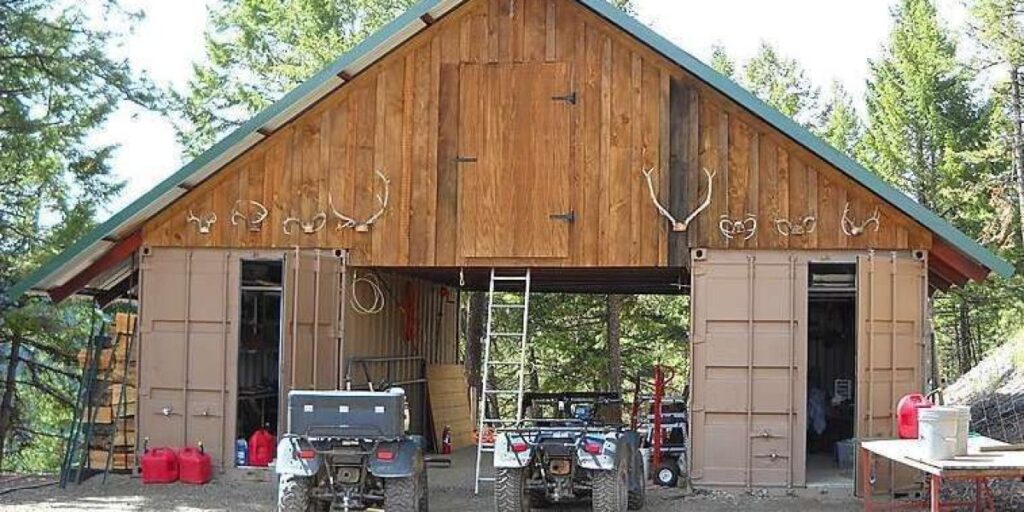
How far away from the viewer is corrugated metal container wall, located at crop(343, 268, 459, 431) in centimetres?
1573

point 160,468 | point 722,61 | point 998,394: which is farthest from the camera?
point 722,61

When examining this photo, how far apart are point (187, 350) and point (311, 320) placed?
1477mm

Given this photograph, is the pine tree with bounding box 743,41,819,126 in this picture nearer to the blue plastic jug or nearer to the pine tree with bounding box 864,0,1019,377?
the pine tree with bounding box 864,0,1019,377

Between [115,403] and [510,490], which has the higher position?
[115,403]

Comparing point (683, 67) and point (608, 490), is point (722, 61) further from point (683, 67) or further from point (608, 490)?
point (608, 490)

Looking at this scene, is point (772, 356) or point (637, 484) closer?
point (637, 484)

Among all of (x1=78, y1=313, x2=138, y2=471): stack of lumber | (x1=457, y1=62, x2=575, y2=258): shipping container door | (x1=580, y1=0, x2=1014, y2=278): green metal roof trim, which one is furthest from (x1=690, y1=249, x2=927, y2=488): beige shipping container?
(x1=78, y1=313, x2=138, y2=471): stack of lumber

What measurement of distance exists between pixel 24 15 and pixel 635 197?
30.4 feet

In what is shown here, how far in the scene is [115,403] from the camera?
624 inches

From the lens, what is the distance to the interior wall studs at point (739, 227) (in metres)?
14.1

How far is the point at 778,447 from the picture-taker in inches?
549

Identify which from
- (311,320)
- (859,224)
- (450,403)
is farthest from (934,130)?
(311,320)

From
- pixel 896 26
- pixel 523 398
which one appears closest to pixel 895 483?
pixel 523 398

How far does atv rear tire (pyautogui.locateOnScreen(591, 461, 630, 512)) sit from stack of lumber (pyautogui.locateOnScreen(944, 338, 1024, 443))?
278 inches
